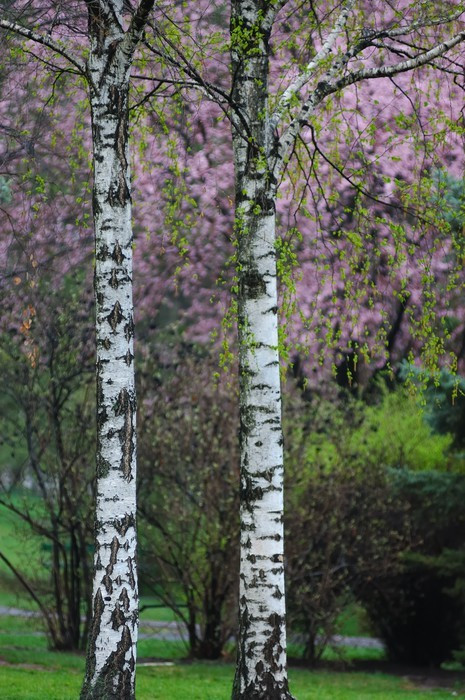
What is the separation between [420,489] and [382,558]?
1.33m

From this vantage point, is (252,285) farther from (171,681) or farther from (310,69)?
(171,681)

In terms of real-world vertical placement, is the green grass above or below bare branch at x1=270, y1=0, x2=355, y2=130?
below

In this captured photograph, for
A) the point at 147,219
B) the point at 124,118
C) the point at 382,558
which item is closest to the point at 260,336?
the point at 124,118

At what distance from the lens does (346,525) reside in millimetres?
14023

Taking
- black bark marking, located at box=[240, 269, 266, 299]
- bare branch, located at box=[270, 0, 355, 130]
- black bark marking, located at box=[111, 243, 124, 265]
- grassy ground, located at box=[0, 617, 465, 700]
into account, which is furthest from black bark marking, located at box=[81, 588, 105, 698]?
bare branch, located at box=[270, 0, 355, 130]

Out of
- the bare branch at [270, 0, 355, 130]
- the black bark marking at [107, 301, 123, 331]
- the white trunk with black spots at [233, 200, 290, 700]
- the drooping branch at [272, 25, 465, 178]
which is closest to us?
the black bark marking at [107, 301, 123, 331]

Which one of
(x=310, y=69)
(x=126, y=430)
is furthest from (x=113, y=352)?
(x=310, y=69)

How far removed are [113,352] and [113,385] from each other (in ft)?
0.66

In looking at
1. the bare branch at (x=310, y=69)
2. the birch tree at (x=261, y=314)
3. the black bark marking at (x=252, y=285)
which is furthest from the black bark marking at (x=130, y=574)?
the bare branch at (x=310, y=69)

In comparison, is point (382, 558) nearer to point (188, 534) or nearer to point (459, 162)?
point (188, 534)

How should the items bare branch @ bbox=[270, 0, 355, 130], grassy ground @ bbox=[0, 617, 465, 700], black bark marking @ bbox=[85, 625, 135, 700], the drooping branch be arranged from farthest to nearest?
grassy ground @ bbox=[0, 617, 465, 700] < the drooping branch < bare branch @ bbox=[270, 0, 355, 130] < black bark marking @ bbox=[85, 625, 135, 700]

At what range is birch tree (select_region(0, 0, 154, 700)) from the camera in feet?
20.2

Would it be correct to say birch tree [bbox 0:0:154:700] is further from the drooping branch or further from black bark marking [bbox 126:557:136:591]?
the drooping branch

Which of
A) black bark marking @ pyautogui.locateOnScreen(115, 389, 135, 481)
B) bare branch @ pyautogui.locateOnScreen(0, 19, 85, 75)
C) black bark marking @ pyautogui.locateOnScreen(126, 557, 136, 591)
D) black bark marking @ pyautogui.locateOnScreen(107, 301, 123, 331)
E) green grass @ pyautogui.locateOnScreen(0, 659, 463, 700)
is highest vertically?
bare branch @ pyautogui.locateOnScreen(0, 19, 85, 75)
